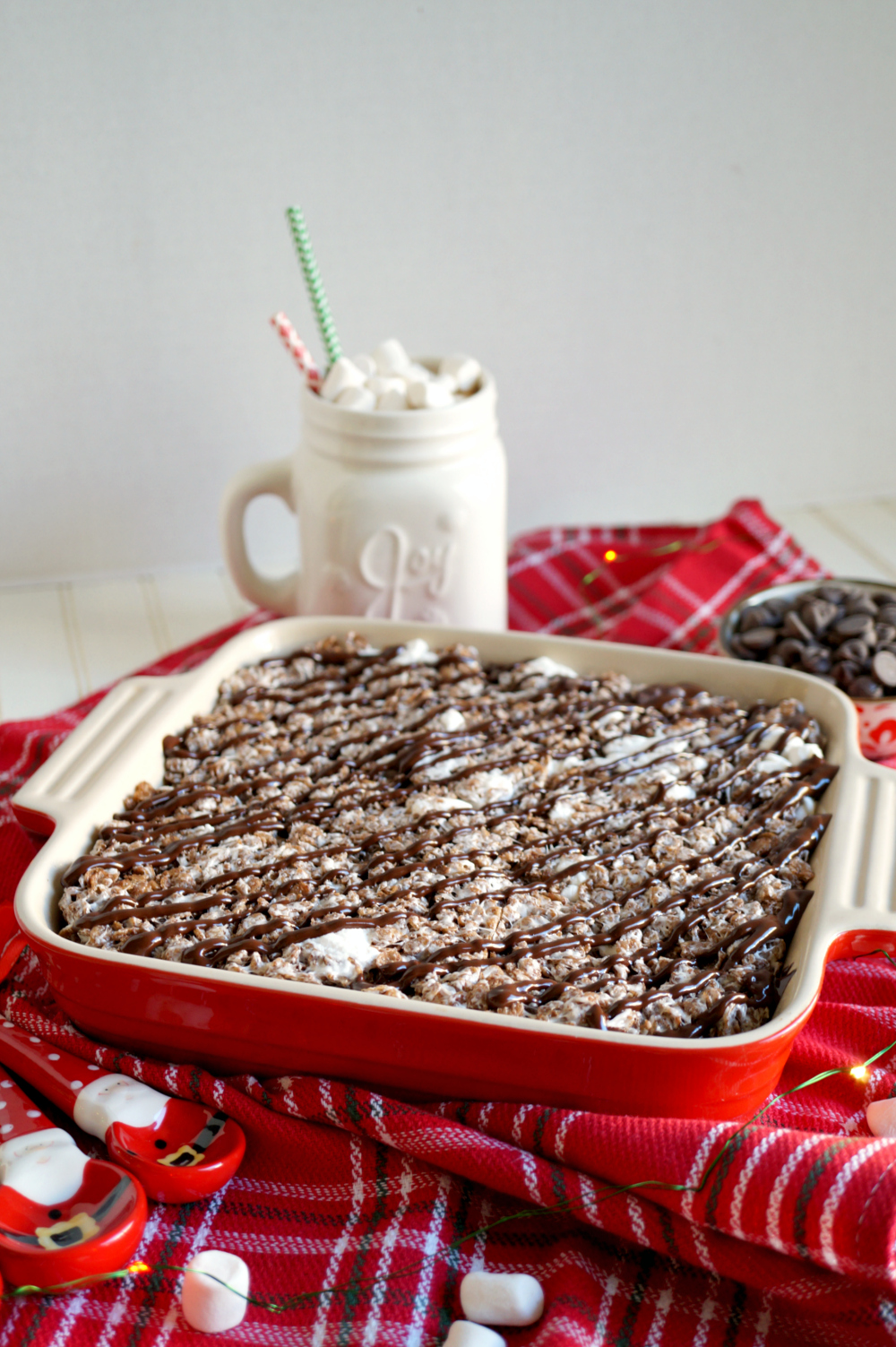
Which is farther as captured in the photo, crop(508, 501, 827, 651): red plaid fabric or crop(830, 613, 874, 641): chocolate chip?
crop(508, 501, 827, 651): red plaid fabric

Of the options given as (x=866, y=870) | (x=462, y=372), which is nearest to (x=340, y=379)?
(x=462, y=372)

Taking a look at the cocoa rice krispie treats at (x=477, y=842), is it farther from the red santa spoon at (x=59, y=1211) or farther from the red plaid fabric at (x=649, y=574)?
the red plaid fabric at (x=649, y=574)

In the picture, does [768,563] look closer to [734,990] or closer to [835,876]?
[835,876]

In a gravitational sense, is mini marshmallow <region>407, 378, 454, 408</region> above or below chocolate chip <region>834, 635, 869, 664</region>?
above

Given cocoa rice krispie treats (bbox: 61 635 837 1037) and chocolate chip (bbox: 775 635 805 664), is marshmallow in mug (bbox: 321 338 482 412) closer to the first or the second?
cocoa rice krispie treats (bbox: 61 635 837 1037)

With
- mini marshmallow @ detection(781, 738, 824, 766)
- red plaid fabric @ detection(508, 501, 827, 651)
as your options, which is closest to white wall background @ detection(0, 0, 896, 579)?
red plaid fabric @ detection(508, 501, 827, 651)

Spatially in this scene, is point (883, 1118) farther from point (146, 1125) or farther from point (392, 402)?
point (392, 402)

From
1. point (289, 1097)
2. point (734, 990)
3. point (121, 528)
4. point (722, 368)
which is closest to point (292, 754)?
point (289, 1097)

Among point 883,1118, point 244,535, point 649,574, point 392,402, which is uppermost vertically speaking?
point 392,402
